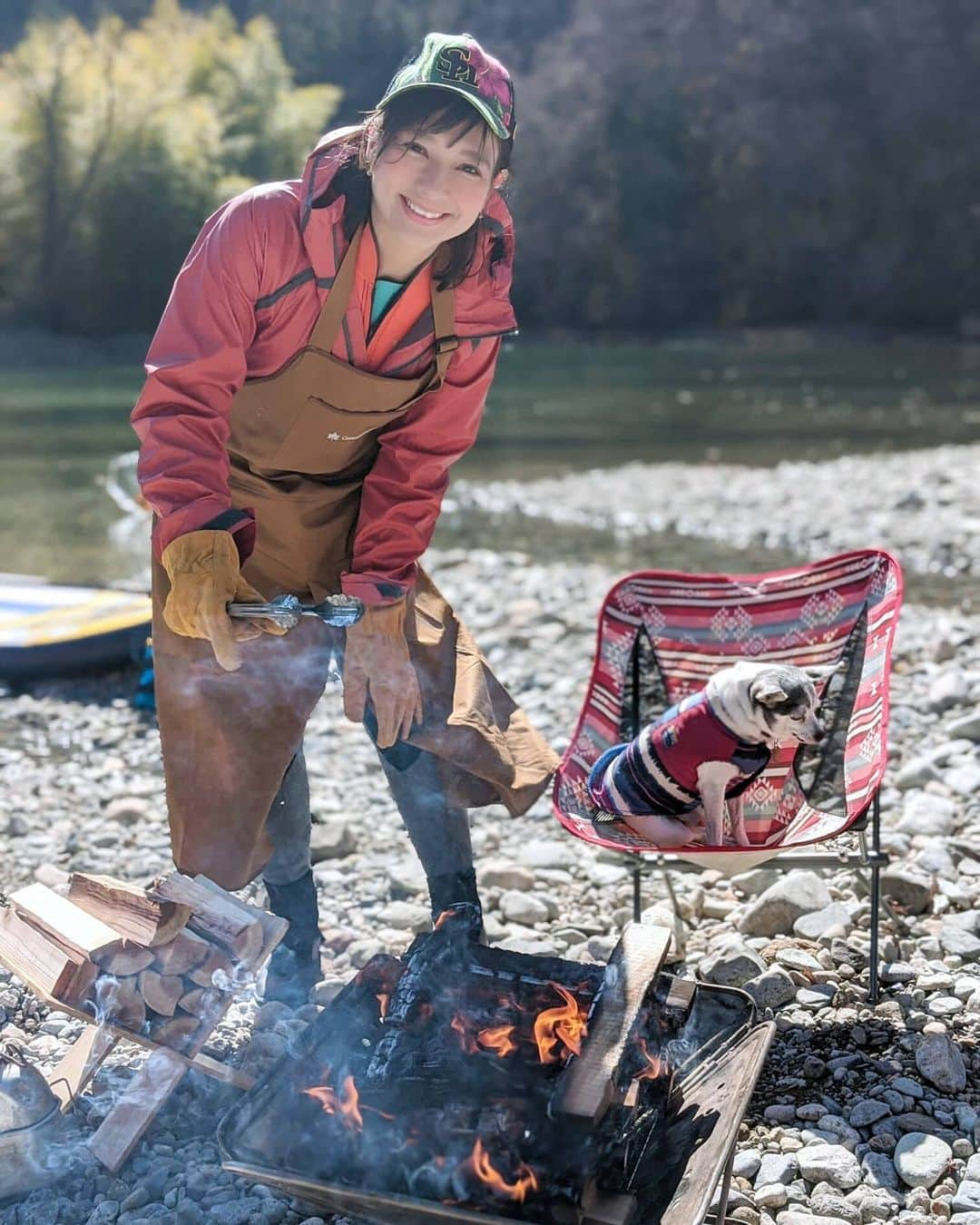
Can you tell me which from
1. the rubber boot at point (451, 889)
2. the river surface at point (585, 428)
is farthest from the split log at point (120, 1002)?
the river surface at point (585, 428)

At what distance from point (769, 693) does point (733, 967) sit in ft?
2.15

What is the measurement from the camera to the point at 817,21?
44.7 meters

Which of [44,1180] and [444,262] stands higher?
[444,262]

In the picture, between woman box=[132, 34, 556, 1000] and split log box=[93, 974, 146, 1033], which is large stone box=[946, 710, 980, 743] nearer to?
woman box=[132, 34, 556, 1000]

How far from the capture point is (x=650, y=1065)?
2029 millimetres

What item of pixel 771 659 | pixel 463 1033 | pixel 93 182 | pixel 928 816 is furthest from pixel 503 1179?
pixel 93 182

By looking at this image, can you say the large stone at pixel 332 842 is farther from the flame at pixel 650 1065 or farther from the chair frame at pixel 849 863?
the flame at pixel 650 1065

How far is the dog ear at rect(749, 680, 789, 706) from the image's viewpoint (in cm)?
281

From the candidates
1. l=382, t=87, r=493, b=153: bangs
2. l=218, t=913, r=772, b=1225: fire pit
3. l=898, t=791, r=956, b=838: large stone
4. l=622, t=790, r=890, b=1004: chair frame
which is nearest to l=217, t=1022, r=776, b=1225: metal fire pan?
l=218, t=913, r=772, b=1225: fire pit

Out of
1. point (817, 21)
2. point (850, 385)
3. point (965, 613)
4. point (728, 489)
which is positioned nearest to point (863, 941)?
point (965, 613)

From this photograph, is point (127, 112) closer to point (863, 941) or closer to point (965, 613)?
point (965, 613)

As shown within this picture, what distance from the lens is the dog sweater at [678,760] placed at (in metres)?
2.87

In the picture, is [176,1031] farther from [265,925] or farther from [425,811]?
[425,811]

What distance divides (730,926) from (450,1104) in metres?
1.43
